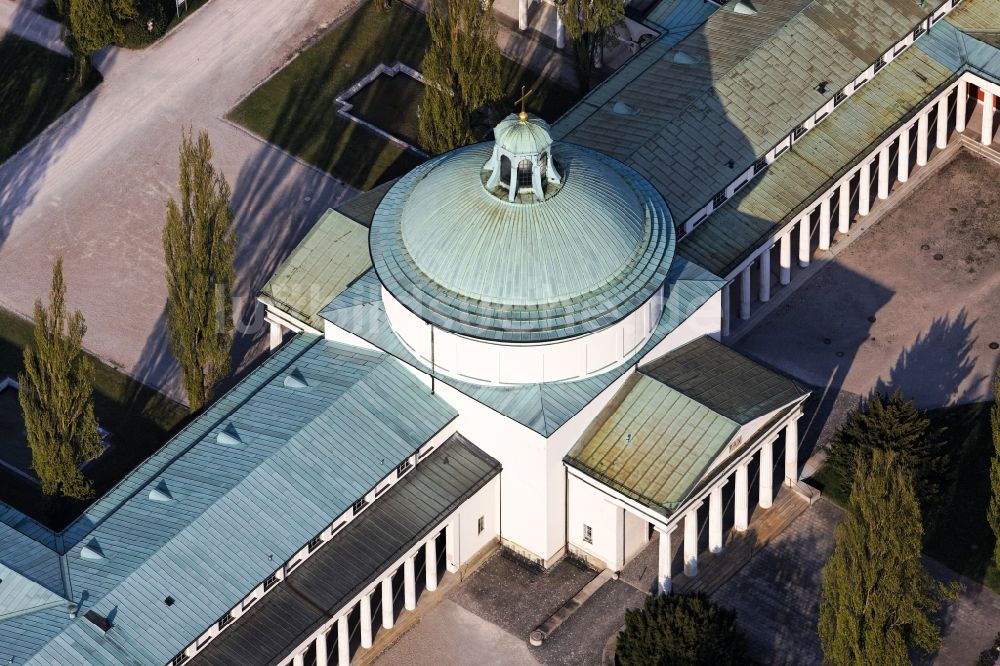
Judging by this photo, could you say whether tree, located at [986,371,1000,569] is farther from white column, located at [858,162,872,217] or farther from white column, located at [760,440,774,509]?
white column, located at [858,162,872,217]

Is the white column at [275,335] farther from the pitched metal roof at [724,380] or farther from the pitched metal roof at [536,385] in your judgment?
the pitched metal roof at [724,380]

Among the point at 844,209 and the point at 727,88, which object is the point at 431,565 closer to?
the point at 727,88

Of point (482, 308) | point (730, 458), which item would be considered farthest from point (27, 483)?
point (730, 458)

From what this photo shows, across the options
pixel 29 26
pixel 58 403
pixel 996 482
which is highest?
pixel 58 403

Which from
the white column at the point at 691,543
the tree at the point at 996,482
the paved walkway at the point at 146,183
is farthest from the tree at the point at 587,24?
the tree at the point at 996,482

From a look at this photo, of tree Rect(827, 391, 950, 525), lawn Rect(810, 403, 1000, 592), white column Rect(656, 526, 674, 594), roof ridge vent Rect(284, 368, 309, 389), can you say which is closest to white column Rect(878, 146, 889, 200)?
lawn Rect(810, 403, 1000, 592)

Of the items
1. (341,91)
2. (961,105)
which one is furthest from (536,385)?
(961,105)

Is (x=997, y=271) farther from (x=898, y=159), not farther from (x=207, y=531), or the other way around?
(x=207, y=531)
